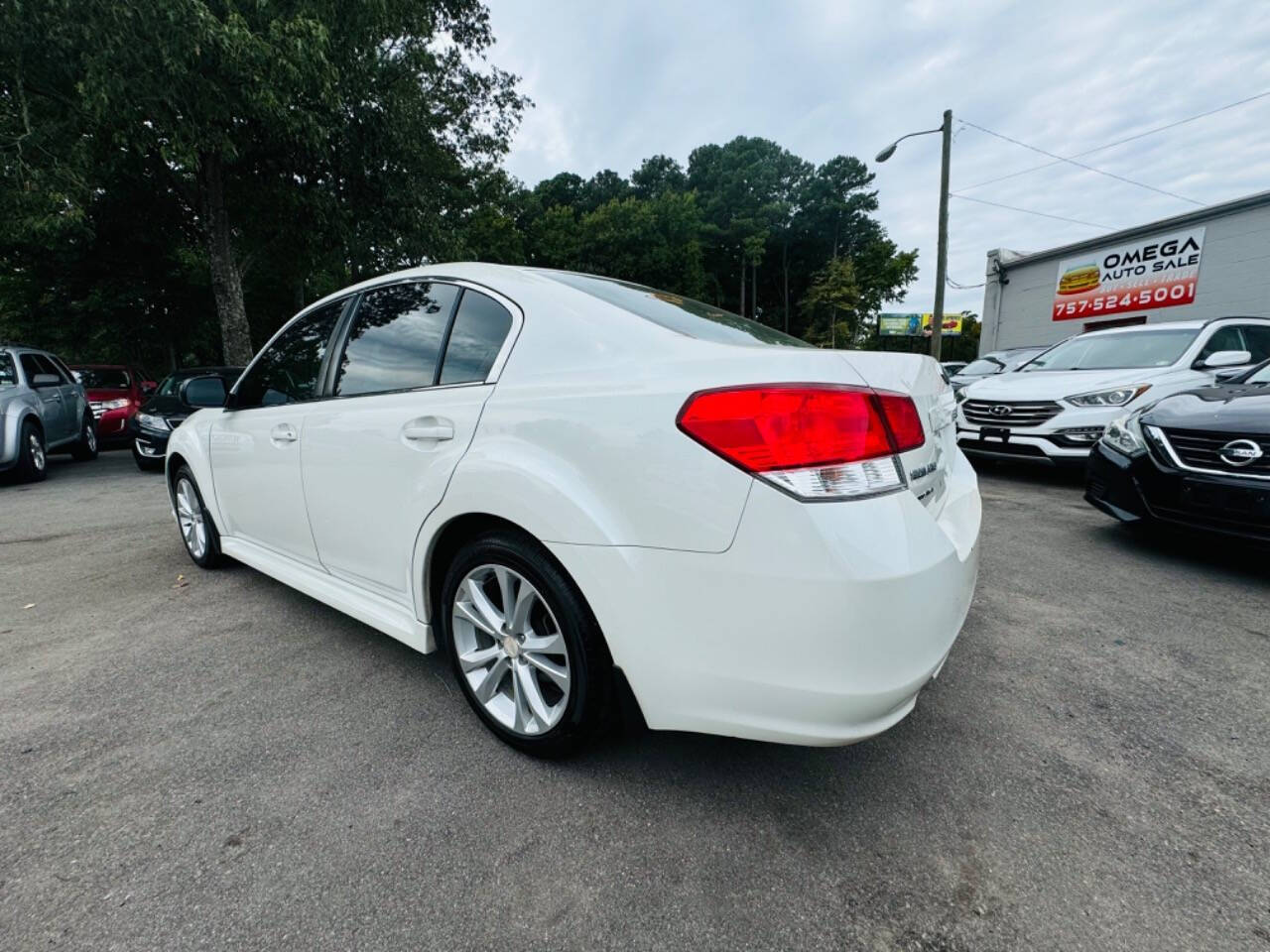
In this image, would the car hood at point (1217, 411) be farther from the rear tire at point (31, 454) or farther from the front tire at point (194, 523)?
the rear tire at point (31, 454)

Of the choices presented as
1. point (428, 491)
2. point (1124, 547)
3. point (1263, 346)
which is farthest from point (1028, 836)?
point (1263, 346)

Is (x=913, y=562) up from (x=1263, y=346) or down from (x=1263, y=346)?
down

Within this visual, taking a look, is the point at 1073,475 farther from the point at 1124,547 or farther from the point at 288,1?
the point at 288,1

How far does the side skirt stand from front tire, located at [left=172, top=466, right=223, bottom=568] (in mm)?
593

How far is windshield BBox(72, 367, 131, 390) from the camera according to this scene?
11.2 meters

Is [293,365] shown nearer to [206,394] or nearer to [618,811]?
[206,394]

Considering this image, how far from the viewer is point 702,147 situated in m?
49.2

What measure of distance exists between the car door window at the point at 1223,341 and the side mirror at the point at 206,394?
26.2 feet

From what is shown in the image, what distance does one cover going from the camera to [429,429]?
1.85 metres

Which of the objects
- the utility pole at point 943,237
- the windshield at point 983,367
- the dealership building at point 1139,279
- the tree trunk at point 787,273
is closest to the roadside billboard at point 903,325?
the tree trunk at point 787,273

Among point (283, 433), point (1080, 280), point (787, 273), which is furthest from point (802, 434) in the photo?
point (787, 273)

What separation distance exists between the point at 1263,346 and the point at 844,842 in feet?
25.9

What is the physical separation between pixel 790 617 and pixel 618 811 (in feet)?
2.47

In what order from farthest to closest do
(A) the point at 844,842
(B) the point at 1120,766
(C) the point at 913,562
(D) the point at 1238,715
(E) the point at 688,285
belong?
(E) the point at 688,285, (D) the point at 1238,715, (B) the point at 1120,766, (A) the point at 844,842, (C) the point at 913,562
